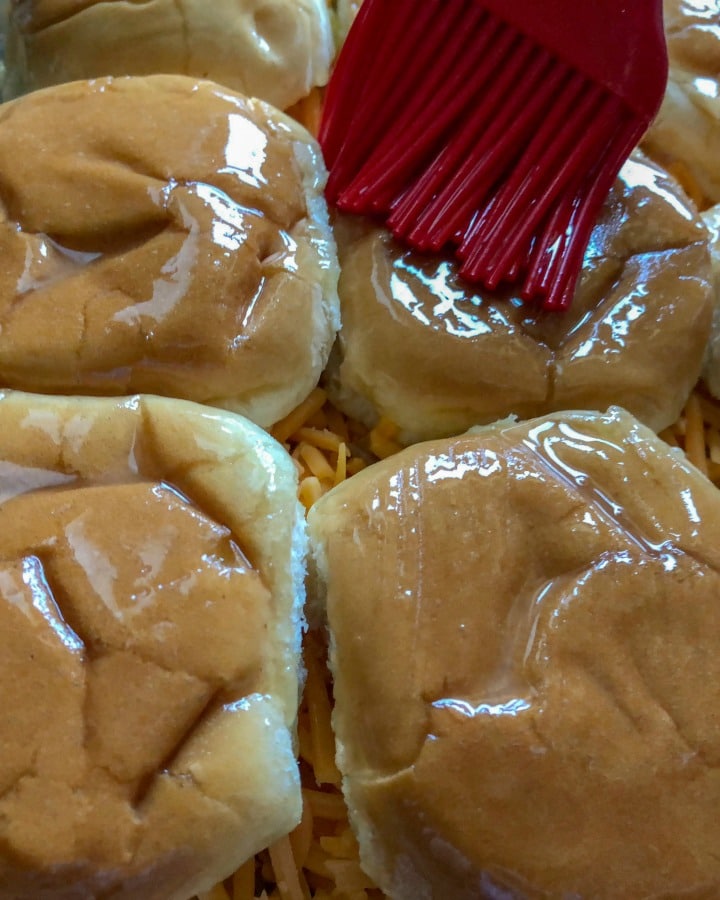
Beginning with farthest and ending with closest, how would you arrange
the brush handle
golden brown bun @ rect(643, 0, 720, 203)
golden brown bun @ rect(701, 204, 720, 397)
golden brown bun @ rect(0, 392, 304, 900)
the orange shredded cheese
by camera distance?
golden brown bun @ rect(643, 0, 720, 203), golden brown bun @ rect(701, 204, 720, 397), the brush handle, the orange shredded cheese, golden brown bun @ rect(0, 392, 304, 900)

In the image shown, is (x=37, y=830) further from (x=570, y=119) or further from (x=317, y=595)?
(x=570, y=119)

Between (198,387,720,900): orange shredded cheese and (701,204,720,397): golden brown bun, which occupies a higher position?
(701,204,720,397): golden brown bun

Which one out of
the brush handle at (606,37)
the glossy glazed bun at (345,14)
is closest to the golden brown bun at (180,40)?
the glossy glazed bun at (345,14)

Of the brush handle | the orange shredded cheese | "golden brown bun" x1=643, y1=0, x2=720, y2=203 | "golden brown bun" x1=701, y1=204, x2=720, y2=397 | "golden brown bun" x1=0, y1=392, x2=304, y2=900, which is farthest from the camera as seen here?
"golden brown bun" x1=643, y1=0, x2=720, y2=203

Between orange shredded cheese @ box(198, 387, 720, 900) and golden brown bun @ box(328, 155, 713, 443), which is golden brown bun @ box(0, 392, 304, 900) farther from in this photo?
golden brown bun @ box(328, 155, 713, 443)

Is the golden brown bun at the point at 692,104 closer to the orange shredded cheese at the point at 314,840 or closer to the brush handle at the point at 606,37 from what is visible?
the brush handle at the point at 606,37

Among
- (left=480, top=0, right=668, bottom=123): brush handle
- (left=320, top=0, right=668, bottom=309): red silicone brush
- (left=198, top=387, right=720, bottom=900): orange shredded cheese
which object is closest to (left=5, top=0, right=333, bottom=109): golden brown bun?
(left=320, top=0, right=668, bottom=309): red silicone brush

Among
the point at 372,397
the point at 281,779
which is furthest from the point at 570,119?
the point at 281,779
